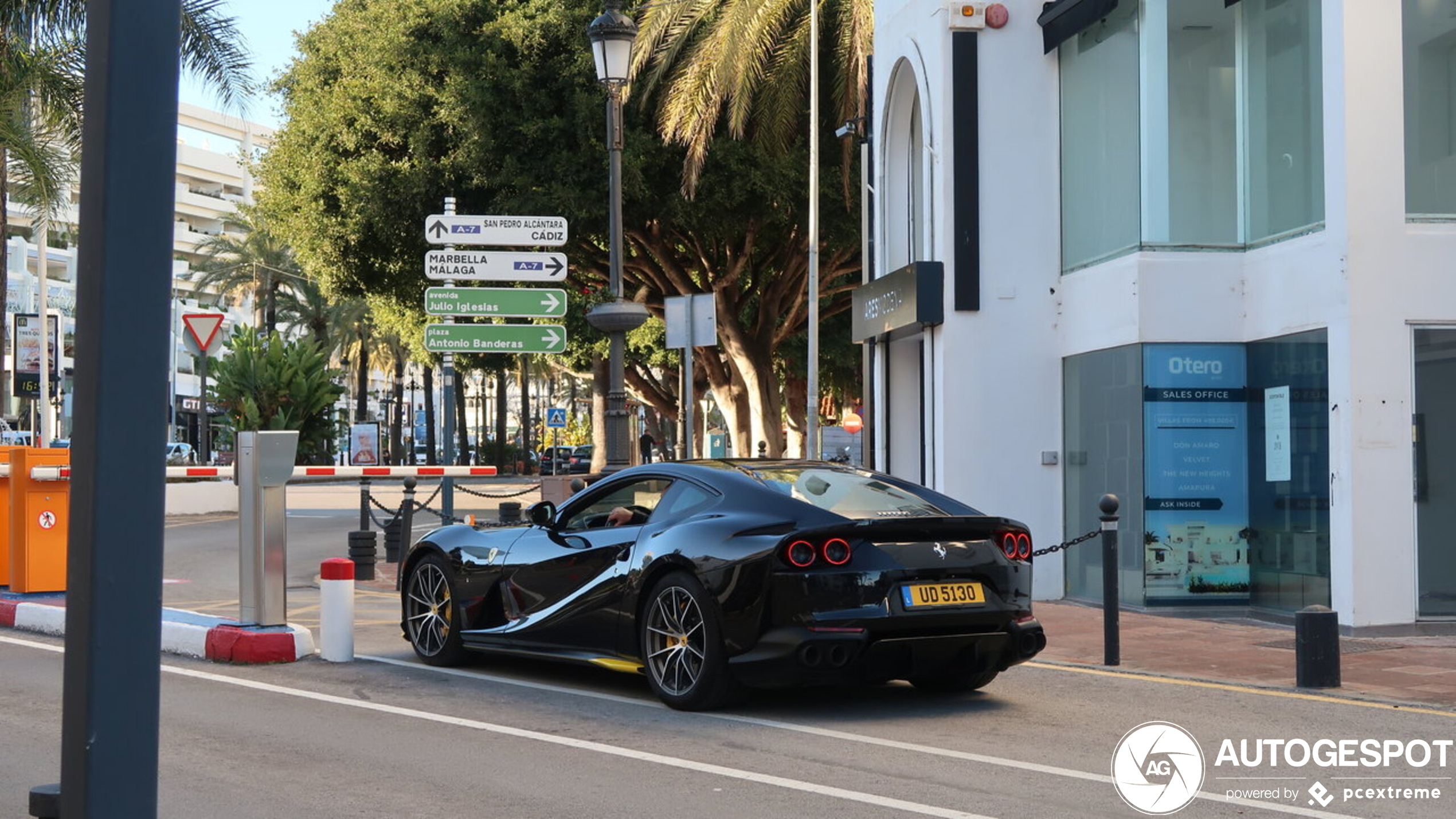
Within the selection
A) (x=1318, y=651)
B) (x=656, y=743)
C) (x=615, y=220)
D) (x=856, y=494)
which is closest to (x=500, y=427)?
(x=615, y=220)

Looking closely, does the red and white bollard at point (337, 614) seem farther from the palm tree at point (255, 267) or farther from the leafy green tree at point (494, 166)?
the palm tree at point (255, 267)

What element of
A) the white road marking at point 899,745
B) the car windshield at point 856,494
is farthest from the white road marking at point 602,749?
the car windshield at point 856,494

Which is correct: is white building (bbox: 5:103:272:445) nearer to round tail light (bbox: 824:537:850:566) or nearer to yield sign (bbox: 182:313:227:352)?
yield sign (bbox: 182:313:227:352)

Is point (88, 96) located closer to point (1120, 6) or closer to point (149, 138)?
point (149, 138)

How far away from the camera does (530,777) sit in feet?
21.1

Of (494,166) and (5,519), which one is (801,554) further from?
(494,166)

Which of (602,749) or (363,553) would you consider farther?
(363,553)

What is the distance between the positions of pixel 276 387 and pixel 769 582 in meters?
29.8

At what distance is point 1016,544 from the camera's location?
8.11m

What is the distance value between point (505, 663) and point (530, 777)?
3800mm

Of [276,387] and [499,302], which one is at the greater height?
[499,302]

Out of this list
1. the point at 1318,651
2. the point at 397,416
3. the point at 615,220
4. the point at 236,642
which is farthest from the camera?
the point at 397,416

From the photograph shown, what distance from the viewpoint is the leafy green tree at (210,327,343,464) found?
34656mm

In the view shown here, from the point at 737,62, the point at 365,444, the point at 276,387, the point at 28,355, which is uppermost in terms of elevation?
the point at 737,62
